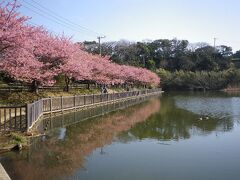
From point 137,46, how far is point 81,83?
182ft

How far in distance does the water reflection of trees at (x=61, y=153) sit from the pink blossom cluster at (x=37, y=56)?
431 cm

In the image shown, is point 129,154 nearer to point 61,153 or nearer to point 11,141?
point 61,153

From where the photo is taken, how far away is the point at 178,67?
106 metres

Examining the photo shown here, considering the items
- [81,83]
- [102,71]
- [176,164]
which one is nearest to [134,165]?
[176,164]

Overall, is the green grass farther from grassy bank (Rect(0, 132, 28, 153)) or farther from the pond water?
the pond water

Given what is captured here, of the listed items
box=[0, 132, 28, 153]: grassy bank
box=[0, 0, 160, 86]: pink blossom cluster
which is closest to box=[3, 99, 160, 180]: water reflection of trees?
box=[0, 132, 28, 153]: grassy bank

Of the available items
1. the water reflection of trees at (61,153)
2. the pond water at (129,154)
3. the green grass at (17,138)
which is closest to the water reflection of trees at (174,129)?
the pond water at (129,154)

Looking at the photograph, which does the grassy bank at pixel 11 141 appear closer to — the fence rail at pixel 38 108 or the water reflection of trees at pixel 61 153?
the water reflection of trees at pixel 61 153

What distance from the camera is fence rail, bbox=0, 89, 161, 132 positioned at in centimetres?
1472

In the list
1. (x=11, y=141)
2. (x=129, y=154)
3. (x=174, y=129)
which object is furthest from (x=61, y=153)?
(x=174, y=129)

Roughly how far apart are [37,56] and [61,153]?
52.3 ft

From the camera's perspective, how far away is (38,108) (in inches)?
764

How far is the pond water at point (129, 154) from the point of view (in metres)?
9.98

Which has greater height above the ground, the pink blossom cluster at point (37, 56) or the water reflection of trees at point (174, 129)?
the pink blossom cluster at point (37, 56)
